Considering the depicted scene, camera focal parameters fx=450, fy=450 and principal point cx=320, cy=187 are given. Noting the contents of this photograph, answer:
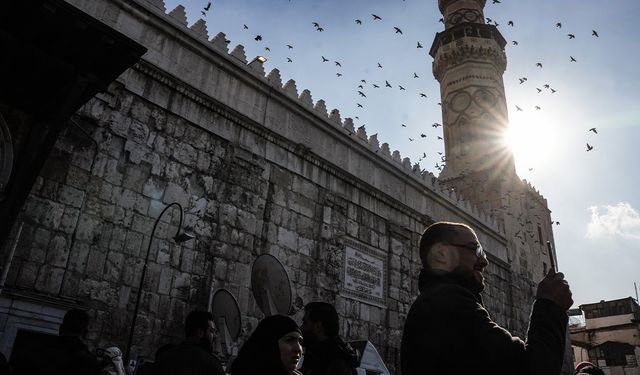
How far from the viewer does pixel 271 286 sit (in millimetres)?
6520

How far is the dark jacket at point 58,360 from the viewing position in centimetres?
327

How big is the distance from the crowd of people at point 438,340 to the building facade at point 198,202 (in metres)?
3.49

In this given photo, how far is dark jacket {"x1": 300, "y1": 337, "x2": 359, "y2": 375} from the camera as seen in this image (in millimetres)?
3047

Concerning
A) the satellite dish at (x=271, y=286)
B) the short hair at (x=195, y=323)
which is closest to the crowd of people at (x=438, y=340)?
the short hair at (x=195, y=323)

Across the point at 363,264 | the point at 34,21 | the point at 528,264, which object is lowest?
the point at 363,264

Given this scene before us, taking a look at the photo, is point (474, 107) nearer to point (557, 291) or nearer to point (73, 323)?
point (73, 323)

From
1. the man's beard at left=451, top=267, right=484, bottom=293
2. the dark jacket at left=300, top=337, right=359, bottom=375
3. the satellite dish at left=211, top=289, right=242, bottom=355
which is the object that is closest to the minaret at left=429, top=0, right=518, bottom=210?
the satellite dish at left=211, top=289, right=242, bottom=355

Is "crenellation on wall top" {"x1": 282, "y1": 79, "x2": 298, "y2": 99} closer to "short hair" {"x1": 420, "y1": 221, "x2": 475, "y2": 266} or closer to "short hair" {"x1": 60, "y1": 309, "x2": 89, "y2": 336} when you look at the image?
"short hair" {"x1": 60, "y1": 309, "x2": 89, "y2": 336}

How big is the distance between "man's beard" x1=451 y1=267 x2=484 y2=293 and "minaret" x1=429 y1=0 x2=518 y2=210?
17072 mm

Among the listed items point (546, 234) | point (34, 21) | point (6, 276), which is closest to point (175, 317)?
point (6, 276)

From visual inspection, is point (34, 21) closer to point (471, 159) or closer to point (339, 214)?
point (339, 214)

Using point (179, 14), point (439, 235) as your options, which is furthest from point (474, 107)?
point (439, 235)

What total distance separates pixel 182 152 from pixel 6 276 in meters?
3.38

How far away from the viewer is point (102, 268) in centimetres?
671
